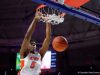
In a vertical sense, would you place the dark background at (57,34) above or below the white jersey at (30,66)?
above

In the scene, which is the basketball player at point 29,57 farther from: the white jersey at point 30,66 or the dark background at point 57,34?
the dark background at point 57,34

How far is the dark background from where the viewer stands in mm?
11203

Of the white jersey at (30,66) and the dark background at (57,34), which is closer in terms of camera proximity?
the white jersey at (30,66)

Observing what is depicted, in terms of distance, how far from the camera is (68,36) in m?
11.7

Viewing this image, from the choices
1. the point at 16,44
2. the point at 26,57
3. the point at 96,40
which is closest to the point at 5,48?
the point at 16,44

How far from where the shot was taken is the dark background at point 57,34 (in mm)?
11203

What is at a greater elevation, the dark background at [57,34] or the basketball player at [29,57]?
the dark background at [57,34]

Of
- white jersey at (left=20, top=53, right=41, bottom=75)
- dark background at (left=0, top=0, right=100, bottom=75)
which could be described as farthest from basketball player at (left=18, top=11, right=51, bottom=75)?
dark background at (left=0, top=0, right=100, bottom=75)

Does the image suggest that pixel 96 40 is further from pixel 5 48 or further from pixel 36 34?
pixel 5 48

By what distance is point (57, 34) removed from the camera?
39.3ft

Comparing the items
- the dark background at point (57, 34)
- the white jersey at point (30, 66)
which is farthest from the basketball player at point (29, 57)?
the dark background at point (57, 34)

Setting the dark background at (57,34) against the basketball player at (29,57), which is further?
the dark background at (57,34)

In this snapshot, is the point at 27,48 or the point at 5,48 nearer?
the point at 27,48

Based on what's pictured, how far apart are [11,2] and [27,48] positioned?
26.6ft
